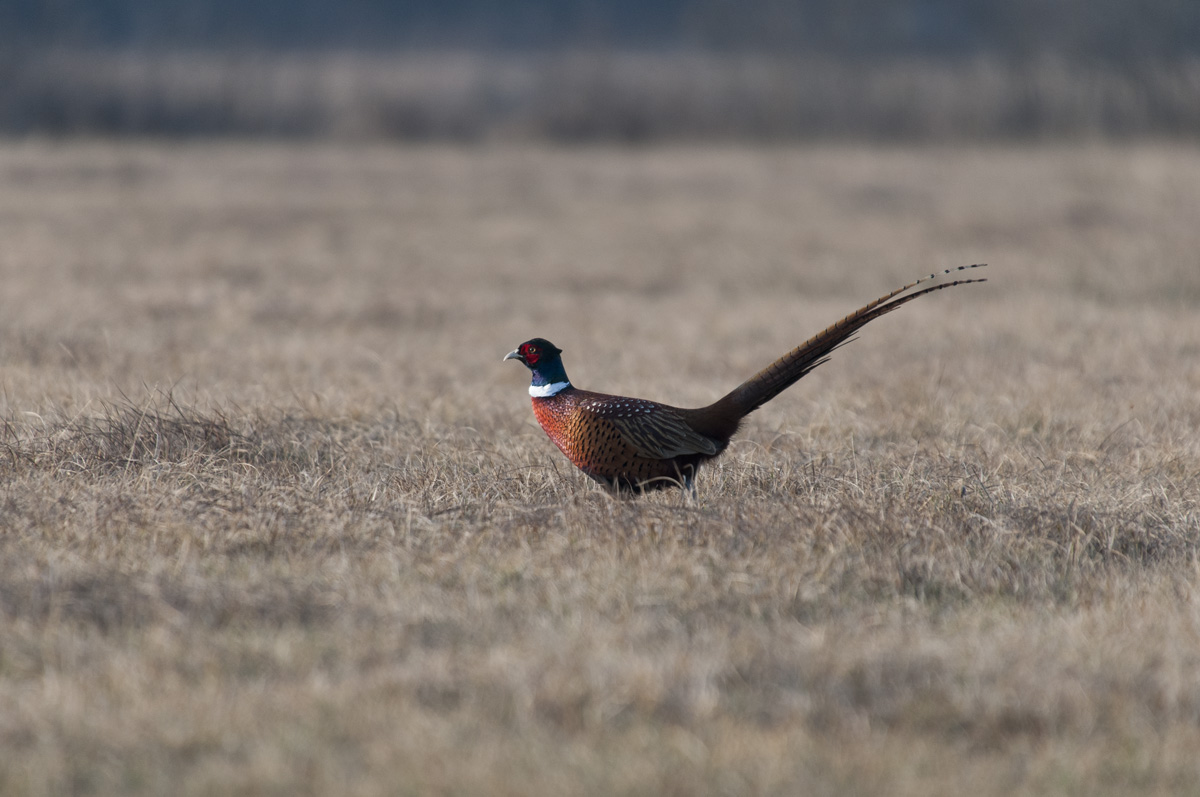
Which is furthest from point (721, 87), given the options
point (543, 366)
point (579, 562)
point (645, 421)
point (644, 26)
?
point (644, 26)

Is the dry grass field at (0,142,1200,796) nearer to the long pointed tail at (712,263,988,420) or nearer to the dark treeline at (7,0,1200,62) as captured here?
the long pointed tail at (712,263,988,420)

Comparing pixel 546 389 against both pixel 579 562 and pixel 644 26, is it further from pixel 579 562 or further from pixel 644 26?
pixel 644 26

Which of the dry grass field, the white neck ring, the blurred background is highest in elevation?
the blurred background

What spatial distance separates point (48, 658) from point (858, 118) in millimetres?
29032

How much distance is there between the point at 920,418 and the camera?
6.46 m

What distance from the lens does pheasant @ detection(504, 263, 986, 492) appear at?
183 inches

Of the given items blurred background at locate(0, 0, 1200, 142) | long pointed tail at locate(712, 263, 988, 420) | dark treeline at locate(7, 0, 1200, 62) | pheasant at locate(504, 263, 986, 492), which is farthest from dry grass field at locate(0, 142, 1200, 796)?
dark treeline at locate(7, 0, 1200, 62)

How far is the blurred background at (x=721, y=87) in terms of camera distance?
27219mm

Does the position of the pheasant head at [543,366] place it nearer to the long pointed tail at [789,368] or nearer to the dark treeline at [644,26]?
the long pointed tail at [789,368]

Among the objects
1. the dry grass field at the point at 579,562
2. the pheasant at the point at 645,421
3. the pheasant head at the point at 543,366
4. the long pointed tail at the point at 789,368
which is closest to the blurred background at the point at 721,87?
the dry grass field at the point at 579,562

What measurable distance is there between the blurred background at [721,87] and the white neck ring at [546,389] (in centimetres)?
2260

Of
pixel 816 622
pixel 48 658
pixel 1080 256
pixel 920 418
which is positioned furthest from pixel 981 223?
pixel 48 658

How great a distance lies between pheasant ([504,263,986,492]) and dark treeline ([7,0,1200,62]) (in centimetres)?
2598

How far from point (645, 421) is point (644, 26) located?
64.4 meters
